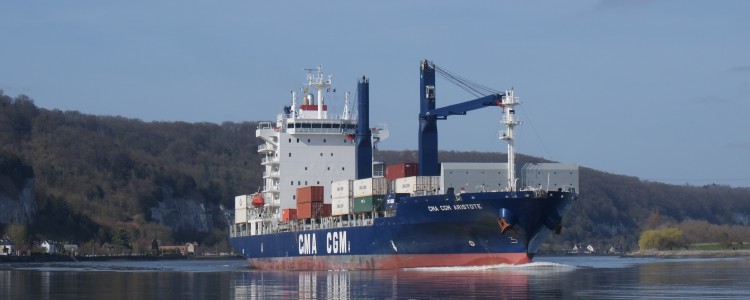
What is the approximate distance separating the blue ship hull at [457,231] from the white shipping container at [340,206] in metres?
0.99

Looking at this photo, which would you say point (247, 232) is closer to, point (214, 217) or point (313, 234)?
point (313, 234)

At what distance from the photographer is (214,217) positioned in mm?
160500

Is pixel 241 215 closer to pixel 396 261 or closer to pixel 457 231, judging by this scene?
pixel 396 261

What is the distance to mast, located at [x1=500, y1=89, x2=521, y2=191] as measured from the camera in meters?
53.3

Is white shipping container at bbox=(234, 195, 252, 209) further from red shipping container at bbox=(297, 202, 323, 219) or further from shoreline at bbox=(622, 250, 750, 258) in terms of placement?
shoreline at bbox=(622, 250, 750, 258)

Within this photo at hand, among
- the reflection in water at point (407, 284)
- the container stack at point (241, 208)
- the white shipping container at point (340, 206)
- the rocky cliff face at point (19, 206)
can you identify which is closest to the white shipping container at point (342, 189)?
the white shipping container at point (340, 206)

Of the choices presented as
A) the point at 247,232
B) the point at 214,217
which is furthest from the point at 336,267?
the point at 214,217

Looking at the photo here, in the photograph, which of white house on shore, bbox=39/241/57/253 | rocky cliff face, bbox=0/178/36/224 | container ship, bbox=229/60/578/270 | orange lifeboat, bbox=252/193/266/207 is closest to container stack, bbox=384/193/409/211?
container ship, bbox=229/60/578/270

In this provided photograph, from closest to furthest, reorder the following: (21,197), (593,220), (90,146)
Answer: (21,197)
(90,146)
(593,220)

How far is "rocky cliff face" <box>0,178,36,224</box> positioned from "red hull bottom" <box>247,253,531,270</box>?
61.1 meters

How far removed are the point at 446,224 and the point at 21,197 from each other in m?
81.2

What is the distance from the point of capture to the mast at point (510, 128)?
53.3 meters

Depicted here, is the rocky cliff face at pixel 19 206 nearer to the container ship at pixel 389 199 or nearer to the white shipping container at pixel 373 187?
the container ship at pixel 389 199

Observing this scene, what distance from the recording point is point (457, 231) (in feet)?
175
